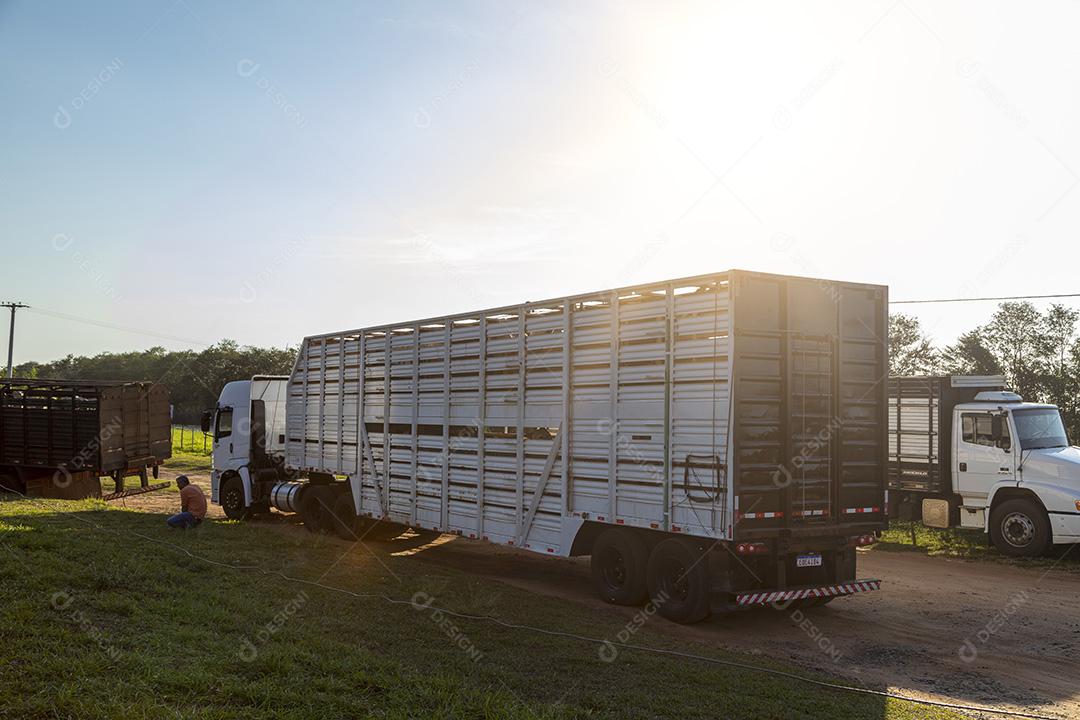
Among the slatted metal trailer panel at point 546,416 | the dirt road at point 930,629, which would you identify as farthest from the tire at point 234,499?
the dirt road at point 930,629

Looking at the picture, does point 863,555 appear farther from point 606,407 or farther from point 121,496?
point 121,496

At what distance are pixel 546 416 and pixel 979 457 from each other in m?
9.93

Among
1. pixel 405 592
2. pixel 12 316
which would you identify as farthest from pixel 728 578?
pixel 12 316

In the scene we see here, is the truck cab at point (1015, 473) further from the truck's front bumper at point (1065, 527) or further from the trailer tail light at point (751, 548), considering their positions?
the trailer tail light at point (751, 548)

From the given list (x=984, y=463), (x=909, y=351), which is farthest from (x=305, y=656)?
(x=909, y=351)

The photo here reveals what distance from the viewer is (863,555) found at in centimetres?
1708

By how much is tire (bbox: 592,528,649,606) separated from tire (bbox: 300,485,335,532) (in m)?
7.96

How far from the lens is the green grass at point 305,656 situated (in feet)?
19.7

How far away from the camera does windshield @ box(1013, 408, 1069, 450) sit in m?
15.9

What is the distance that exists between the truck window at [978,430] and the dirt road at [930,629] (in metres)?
2.45

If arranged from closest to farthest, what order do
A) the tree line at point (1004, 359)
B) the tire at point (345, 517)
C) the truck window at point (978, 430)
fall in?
the truck window at point (978, 430)
the tire at point (345, 517)
the tree line at point (1004, 359)

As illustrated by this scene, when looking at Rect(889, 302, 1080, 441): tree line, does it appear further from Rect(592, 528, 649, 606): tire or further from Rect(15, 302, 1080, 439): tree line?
Rect(592, 528, 649, 606): tire

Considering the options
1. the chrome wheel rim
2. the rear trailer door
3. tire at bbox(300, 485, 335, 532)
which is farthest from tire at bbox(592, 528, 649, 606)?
the chrome wheel rim

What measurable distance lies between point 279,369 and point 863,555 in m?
65.8
